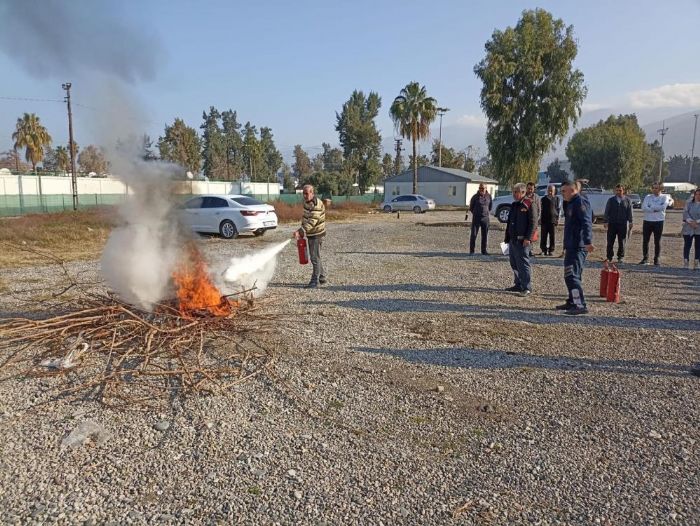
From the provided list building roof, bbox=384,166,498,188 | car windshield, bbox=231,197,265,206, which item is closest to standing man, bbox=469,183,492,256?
car windshield, bbox=231,197,265,206

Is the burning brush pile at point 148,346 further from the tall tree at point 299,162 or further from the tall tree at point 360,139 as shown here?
the tall tree at point 299,162

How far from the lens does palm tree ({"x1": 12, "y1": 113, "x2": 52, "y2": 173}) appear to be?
167ft

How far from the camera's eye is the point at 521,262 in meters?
7.61

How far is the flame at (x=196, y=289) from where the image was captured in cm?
571

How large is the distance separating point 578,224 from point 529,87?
29.3 meters

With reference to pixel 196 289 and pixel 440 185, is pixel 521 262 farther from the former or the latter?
pixel 440 185

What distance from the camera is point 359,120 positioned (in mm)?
67500

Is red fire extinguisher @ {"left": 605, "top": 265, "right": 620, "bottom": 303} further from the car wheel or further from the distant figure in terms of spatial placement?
the car wheel

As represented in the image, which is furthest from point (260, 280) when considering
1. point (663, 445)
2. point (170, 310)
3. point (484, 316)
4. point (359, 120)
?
point (359, 120)

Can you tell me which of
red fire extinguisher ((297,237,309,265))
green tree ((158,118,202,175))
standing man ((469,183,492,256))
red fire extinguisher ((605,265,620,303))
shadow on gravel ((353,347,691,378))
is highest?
green tree ((158,118,202,175))

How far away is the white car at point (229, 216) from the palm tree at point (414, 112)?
89.0 ft

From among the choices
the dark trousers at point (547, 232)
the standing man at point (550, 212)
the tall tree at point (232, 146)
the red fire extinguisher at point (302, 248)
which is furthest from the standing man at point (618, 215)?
the tall tree at point (232, 146)

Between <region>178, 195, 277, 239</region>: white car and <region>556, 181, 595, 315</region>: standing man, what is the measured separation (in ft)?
37.0

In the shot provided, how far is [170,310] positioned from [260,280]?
256cm
